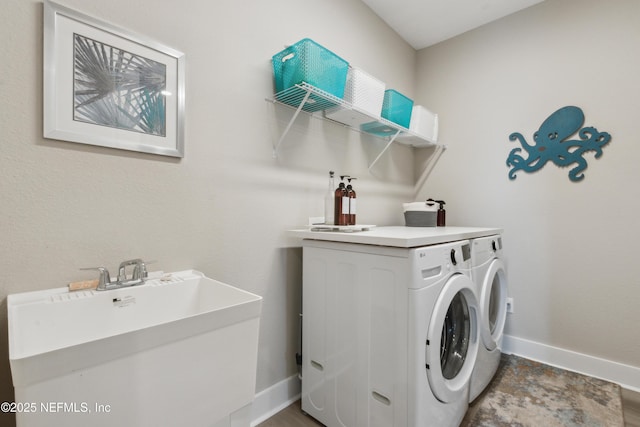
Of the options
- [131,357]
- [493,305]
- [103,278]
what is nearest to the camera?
[131,357]

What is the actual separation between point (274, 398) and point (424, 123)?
2.38 meters

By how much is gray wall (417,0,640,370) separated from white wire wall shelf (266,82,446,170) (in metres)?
0.70

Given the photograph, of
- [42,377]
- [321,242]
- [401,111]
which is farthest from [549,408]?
[42,377]

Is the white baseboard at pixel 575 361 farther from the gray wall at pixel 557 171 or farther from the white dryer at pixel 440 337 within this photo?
the white dryer at pixel 440 337

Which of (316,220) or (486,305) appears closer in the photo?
(486,305)

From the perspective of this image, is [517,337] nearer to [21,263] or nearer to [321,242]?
[321,242]

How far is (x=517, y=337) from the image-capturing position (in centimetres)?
232

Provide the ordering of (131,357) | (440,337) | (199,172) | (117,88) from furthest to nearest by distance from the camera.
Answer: (199,172) → (440,337) → (117,88) → (131,357)

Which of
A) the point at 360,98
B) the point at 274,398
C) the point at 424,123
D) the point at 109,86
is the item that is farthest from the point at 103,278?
the point at 424,123

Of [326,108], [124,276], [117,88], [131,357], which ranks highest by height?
[326,108]

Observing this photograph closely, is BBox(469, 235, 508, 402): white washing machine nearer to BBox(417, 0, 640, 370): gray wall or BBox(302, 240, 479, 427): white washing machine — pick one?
BBox(302, 240, 479, 427): white washing machine

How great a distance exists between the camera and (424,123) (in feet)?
8.27

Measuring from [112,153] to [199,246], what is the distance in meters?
0.52

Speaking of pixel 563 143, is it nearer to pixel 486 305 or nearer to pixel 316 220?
pixel 486 305
